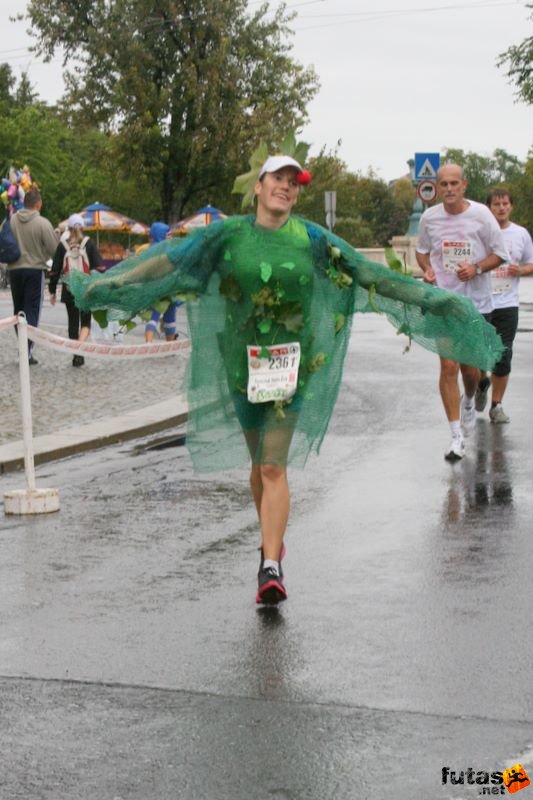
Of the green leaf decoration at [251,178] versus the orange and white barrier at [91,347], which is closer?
the green leaf decoration at [251,178]

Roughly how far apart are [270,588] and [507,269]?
6.99 metres

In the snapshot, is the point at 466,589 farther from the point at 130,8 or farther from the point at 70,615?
the point at 130,8

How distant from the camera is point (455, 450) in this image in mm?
11008

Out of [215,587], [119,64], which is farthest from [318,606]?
[119,64]

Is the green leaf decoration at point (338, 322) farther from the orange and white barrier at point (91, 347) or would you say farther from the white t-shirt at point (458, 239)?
the white t-shirt at point (458, 239)

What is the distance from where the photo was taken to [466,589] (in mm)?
6992

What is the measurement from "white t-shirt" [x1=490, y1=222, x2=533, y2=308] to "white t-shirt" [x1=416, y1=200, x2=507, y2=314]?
149 cm

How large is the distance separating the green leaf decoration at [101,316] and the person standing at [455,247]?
13.2 feet

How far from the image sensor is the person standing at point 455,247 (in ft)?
36.1

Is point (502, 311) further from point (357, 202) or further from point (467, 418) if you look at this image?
point (357, 202)

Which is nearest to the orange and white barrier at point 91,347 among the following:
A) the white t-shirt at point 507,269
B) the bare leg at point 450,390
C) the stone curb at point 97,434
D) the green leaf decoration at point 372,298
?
the stone curb at point 97,434

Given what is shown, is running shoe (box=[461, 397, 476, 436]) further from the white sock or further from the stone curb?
the stone curb

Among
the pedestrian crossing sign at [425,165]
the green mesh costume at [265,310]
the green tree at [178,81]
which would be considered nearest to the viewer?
the green mesh costume at [265,310]

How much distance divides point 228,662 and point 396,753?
1.26 m
